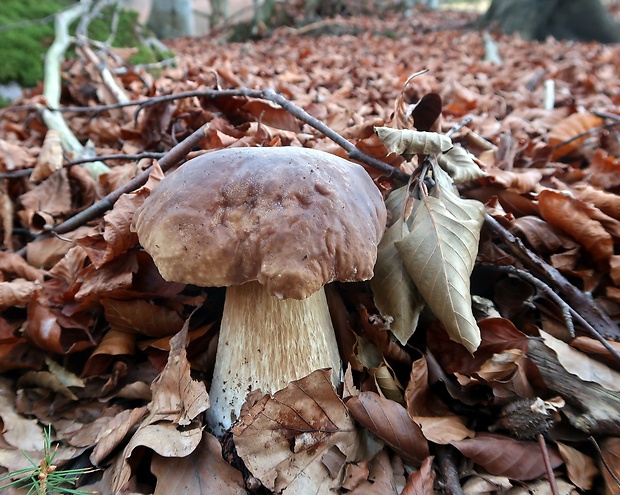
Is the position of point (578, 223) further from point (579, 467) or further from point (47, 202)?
point (47, 202)

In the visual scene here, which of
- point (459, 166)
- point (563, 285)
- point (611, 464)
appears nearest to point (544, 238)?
point (563, 285)

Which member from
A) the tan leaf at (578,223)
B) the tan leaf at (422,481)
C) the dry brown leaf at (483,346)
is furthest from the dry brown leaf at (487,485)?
the tan leaf at (578,223)

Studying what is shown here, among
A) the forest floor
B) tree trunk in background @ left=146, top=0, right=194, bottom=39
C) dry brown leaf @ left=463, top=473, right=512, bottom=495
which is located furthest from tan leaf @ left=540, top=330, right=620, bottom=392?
tree trunk in background @ left=146, top=0, right=194, bottom=39

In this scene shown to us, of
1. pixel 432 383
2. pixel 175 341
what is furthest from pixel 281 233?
pixel 432 383

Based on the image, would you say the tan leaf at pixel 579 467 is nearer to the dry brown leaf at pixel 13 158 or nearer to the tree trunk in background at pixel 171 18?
the dry brown leaf at pixel 13 158

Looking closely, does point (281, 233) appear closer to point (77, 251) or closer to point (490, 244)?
point (490, 244)
